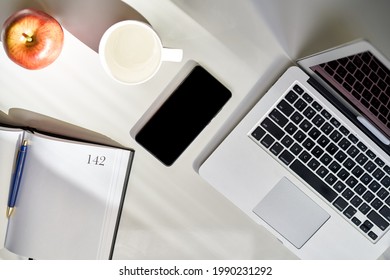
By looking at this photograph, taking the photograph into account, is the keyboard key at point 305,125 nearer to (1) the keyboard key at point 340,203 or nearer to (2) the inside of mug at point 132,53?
(1) the keyboard key at point 340,203

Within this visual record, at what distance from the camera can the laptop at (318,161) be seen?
739 mm

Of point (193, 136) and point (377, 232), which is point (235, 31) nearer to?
point (193, 136)

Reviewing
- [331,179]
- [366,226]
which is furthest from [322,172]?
[366,226]

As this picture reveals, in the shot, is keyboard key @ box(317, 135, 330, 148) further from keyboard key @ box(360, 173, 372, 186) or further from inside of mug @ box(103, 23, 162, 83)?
inside of mug @ box(103, 23, 162, 83)

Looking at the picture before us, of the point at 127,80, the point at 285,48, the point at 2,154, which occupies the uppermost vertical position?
the point at 285,48

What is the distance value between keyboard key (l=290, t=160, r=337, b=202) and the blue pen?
435mm

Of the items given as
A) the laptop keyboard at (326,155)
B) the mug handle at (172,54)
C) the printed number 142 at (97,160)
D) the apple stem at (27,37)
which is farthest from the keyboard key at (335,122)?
the apple stem at (27,37)

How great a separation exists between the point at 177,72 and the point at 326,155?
0.28 metres

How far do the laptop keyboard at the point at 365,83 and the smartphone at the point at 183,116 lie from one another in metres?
0.19

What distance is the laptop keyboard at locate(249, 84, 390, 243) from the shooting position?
0.74 meters
